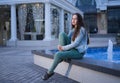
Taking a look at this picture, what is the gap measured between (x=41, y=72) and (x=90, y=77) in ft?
7.01

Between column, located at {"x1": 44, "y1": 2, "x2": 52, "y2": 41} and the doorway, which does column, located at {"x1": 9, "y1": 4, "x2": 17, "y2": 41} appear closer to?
the doorway

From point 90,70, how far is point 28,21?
1635 cm

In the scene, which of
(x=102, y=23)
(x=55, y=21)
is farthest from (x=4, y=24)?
(x=102, y=23)

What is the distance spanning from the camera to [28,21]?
21.2 m

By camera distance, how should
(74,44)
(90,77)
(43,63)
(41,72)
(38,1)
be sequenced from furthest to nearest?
(38,1) < (43,63) < (41,72) < (74,44) < (90,77)

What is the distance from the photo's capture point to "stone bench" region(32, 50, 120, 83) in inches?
180

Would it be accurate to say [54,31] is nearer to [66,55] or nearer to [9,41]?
[9,41]

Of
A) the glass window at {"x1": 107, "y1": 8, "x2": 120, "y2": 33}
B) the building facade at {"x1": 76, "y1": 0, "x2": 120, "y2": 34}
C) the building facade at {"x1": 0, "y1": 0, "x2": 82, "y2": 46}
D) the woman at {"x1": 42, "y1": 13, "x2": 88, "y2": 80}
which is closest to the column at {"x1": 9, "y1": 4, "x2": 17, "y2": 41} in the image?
the building facade at {"x1": 0, "y1": 0, "x2": 82, "y2": 46}

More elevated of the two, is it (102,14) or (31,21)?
(102,14)

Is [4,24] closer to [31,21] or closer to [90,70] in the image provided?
[31,21]

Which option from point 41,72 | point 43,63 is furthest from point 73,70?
point 43,63

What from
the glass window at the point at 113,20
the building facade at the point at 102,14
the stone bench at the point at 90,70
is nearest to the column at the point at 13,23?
the stone bench at the point at 90,70

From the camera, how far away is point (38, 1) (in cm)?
1998

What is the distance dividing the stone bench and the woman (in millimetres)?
191
